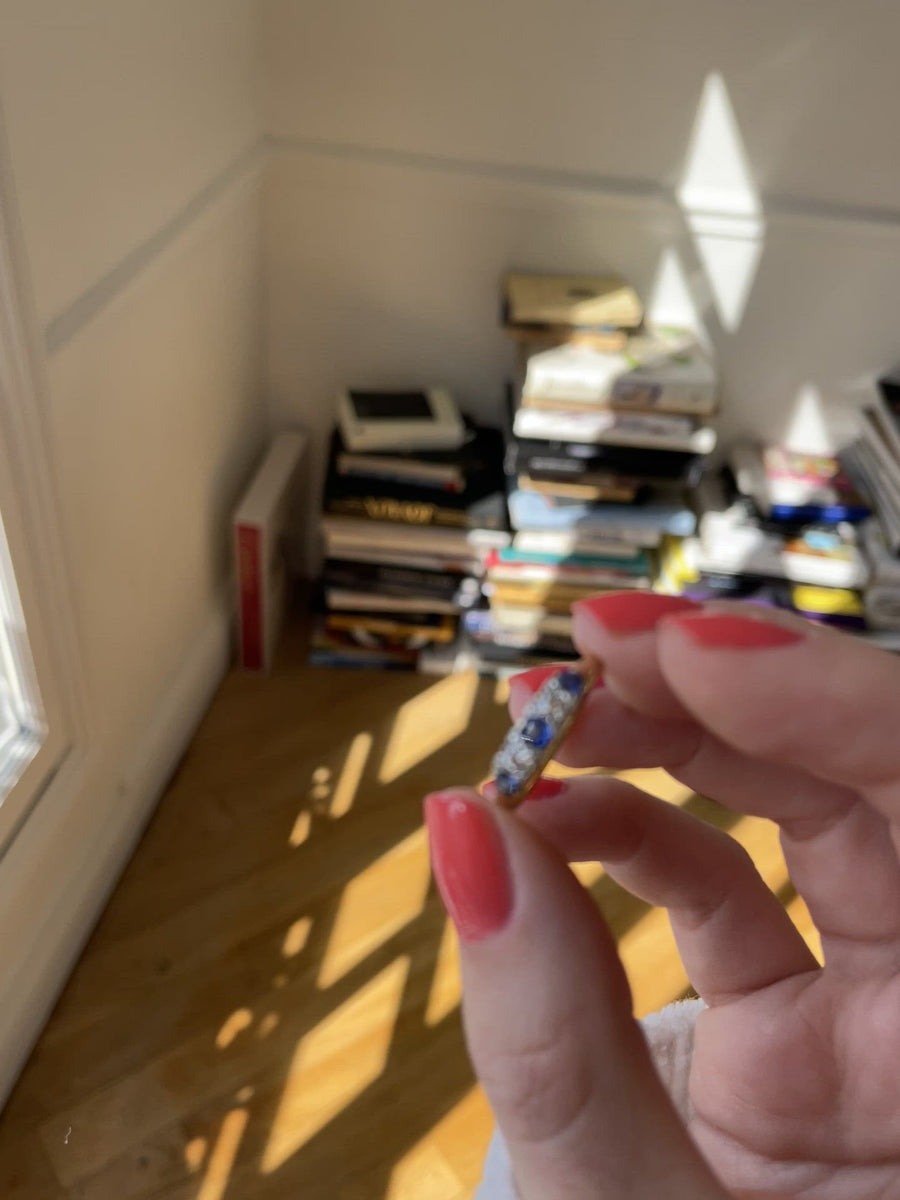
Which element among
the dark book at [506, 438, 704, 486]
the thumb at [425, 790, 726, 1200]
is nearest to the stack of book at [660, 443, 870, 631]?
the dark book at [506, 438, 704, 486]

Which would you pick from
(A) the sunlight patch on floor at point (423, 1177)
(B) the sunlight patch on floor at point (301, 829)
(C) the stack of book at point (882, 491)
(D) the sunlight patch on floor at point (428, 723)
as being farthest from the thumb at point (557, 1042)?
(C) the stack of book at point (882, 491)

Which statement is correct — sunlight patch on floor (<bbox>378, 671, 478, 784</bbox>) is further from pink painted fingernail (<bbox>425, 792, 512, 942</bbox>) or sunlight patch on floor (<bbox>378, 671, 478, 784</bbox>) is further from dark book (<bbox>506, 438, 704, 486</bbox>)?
pink painted fingernail (<bbox>425, 792, 512, 942</bbox>)

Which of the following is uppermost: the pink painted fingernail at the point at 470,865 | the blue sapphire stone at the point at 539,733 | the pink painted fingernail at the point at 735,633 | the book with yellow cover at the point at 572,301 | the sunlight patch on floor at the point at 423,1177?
the pink painted fingernail at the point at 735,633

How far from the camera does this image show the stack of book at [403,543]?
5.26 feet

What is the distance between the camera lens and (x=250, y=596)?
5.47 ft

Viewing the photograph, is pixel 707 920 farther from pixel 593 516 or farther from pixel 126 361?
pixel 593 516

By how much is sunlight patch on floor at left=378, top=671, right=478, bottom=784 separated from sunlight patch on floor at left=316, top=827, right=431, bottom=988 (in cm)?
16

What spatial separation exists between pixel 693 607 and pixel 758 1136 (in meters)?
0.34

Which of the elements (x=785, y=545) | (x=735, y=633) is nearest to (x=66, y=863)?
(x=735, y=633)

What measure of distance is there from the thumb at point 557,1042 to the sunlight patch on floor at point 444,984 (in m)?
0.87

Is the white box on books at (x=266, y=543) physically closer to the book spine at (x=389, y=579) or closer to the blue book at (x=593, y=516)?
the book spine at (x=389, y=579)

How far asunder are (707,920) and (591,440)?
100 centimetres

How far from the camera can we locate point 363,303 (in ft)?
5.45

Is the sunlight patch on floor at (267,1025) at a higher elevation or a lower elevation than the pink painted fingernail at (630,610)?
lower
